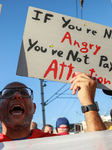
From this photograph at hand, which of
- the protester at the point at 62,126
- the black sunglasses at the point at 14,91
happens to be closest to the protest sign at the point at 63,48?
the black sunglasses at the point at 14,91

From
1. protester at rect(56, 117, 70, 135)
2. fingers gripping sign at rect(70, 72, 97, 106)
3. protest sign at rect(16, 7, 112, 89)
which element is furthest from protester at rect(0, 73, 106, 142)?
protester at rect(56, 117, 70, 135)

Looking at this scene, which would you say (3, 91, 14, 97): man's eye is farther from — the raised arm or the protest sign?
the raised arm

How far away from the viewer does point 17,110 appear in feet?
5.39

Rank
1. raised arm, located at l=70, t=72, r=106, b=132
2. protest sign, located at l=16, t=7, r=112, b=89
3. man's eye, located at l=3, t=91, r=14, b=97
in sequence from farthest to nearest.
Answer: protest sign, located at l=16, t=7, r=112, b=89 → man's eye, located at l=3, t=91, r=14, b=97 → raised arm, located at l=70, t=72, r=106, b=132

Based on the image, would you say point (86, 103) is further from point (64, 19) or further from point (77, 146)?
point (64, 19)

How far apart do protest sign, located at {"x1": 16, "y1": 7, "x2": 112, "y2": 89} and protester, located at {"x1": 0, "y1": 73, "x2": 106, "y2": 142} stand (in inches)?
10.2

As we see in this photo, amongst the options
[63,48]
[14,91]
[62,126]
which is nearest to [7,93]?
[14,91]

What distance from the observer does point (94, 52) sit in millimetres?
2344

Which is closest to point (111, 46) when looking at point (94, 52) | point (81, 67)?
point (94, 52)

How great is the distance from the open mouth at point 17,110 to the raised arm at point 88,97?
21.1 inches

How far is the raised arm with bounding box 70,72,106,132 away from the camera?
1.49 metres

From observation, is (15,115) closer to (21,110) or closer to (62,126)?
(21,110)

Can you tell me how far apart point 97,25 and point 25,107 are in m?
1.57

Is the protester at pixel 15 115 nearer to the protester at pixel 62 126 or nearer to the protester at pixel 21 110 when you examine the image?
the protester at pixel 21 110
